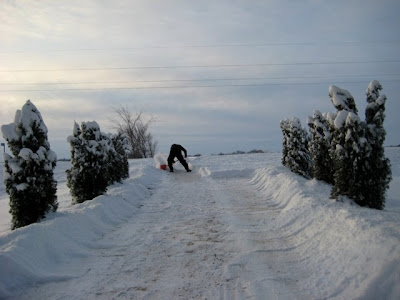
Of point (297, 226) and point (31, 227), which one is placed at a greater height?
point (31, 227)

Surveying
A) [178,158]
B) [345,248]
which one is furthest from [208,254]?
[178,158]

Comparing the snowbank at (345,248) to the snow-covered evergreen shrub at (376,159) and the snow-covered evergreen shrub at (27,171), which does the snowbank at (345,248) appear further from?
the snow-covered evergreen shrub at (27,171)

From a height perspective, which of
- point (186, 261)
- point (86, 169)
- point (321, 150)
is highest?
point (321, 150)

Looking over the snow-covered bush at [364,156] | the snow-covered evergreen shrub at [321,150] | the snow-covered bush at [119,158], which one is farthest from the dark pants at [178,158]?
the snow-covered bush at [364,156]

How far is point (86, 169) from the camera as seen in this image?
9.16 meters

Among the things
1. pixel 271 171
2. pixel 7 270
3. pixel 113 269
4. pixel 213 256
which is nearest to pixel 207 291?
pixel 213 256

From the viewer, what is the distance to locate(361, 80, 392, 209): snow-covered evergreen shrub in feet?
21.2

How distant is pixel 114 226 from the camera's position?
6.87 meters

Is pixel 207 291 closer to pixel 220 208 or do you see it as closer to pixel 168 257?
pixel 168 257

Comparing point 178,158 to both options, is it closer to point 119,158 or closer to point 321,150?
point 119,158

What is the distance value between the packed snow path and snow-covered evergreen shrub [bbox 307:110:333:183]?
3104 millimetres

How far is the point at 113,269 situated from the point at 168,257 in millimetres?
825

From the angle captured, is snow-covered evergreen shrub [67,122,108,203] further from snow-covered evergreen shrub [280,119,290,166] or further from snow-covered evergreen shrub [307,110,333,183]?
snow-covered evergreen shrub [280,119,290,166]

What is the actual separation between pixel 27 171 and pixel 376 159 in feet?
23.7
